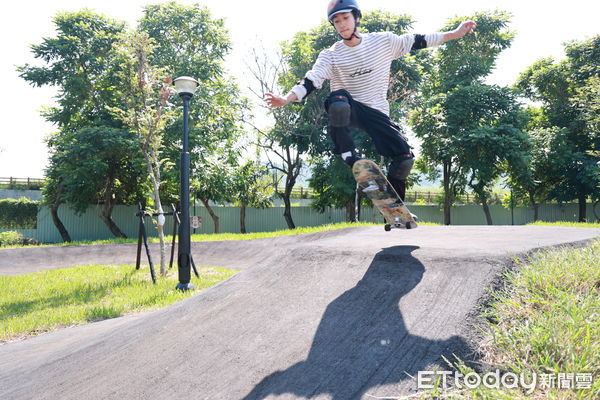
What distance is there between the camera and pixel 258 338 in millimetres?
2752

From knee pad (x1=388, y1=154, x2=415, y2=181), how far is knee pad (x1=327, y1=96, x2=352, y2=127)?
0.80 m

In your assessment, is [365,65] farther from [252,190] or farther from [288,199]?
[288,199]

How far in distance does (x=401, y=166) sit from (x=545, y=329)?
2.72m

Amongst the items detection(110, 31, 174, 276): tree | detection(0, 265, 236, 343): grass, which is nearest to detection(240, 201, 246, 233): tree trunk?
detection(0, 265, 236, 343): grass

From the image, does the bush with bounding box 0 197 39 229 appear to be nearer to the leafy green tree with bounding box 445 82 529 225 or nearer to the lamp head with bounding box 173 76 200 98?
the lamp head with bounding box 173 76 200 98

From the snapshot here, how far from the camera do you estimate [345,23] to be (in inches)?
169

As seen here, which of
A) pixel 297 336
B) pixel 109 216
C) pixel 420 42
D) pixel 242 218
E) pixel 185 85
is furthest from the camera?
pixel 242 218

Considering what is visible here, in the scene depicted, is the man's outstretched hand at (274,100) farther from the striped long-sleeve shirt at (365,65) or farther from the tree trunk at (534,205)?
the tree trunk at (534,205)

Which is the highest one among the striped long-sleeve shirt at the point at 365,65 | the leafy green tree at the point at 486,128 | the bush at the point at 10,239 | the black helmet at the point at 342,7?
the leafy green tree at the point at 486,128

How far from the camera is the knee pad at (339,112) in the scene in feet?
13.6

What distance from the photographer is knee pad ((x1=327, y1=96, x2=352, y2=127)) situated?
13.6 feet

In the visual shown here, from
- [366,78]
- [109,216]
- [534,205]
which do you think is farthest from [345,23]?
[534,205]

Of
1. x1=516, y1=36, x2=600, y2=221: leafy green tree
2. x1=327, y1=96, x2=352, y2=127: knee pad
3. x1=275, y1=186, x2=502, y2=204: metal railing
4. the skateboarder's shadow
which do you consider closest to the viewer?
the skateboarder's shadow

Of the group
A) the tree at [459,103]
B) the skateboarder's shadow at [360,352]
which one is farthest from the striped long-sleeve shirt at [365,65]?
the tree at [459,103]
